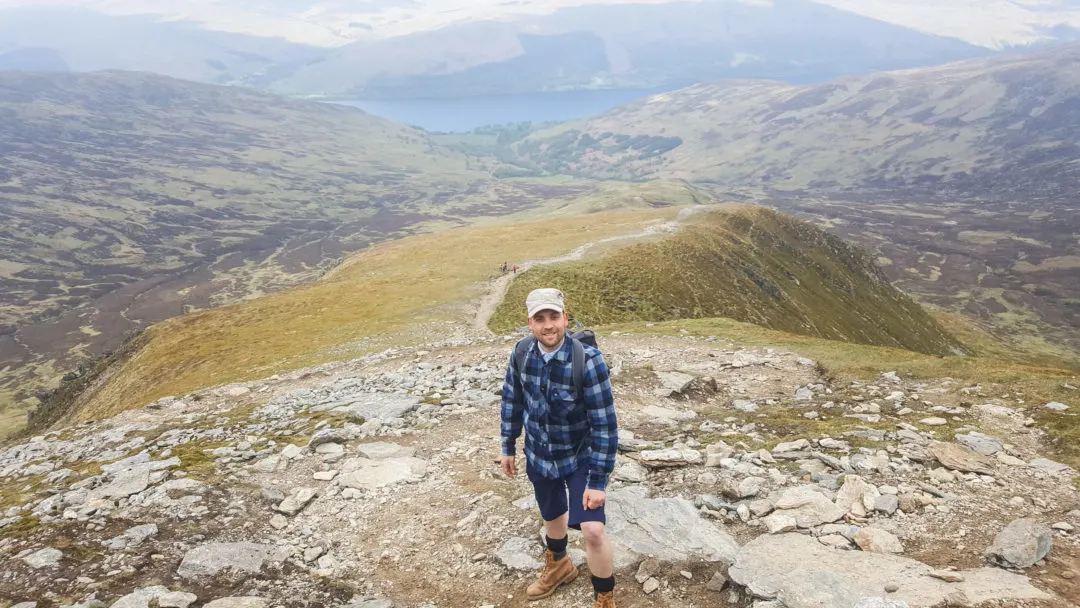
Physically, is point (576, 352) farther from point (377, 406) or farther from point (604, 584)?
point (377, 406)

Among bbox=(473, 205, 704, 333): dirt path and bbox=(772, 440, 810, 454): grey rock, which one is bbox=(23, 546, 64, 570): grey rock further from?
bbox=(473, 205, 704, 333): dirt path

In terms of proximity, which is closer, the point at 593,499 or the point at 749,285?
the point at 593,499

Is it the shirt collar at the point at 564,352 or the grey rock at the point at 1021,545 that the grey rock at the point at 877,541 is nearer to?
the grey rock at the point at 1021,545

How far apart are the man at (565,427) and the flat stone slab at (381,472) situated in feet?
21.1

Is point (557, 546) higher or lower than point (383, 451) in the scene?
higher

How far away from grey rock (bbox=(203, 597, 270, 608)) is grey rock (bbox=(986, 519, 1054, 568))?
37.3 feet

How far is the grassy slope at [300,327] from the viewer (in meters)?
38.8

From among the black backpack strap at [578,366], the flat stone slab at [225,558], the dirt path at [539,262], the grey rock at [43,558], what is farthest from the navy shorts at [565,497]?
the dirt path at [539,262]

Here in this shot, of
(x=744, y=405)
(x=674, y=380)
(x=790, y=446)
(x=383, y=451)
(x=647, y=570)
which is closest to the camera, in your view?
(x=647, y=570)

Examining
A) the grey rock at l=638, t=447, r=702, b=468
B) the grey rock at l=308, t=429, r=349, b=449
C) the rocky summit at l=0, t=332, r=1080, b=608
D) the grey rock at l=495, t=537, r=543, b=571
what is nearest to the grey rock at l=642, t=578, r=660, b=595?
the rocky summit at l=0, t=332, r=1080, b=608

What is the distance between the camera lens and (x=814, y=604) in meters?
7.88

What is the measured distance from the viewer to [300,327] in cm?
4903

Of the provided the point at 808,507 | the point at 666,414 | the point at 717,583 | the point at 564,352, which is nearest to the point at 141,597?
the point at 564,352

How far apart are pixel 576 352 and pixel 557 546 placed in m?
3.41
